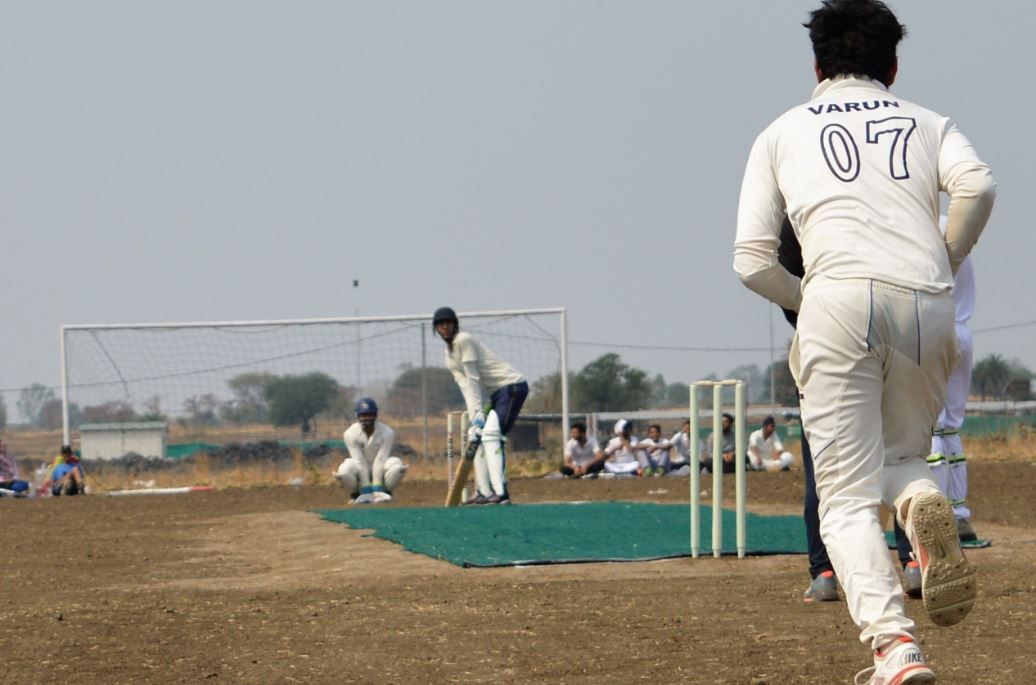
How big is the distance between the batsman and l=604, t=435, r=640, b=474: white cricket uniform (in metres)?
9.13

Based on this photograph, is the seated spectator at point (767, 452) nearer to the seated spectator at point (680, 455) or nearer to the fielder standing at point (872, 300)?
the seated spectator at point (680, 455)

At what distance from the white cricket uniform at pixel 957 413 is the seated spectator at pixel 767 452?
15.4m

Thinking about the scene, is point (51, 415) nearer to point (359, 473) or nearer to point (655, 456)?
point (655, 456)

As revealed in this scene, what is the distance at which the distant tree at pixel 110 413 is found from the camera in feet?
92.4

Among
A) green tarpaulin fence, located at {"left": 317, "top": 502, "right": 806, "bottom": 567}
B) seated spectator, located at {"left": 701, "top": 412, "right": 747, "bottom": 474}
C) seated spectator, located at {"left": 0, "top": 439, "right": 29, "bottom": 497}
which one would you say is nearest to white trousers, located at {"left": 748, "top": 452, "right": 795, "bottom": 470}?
seated spectator, located at {"left": 701, "top": 412, "right": 747, "bottom": 474}

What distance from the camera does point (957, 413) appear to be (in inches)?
348

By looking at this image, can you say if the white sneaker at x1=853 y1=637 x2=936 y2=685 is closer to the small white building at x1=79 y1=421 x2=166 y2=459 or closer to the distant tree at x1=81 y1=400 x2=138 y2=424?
the small white building at x1=79 y1=421 x2=166 y2=459

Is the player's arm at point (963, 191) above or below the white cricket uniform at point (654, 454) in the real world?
above

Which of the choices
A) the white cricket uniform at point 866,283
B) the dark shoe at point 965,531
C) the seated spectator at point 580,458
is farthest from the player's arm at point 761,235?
the seated spectator at point 580,458

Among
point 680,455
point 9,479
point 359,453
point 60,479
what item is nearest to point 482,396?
point 359,453

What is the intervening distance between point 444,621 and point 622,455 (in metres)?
19.1

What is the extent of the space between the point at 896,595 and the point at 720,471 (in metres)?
5.03

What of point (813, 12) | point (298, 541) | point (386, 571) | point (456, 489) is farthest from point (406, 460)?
point (813, 12)

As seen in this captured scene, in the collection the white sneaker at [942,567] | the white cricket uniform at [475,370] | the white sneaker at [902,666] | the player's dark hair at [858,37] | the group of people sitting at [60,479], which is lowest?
the group of people sitting at [60,479]
